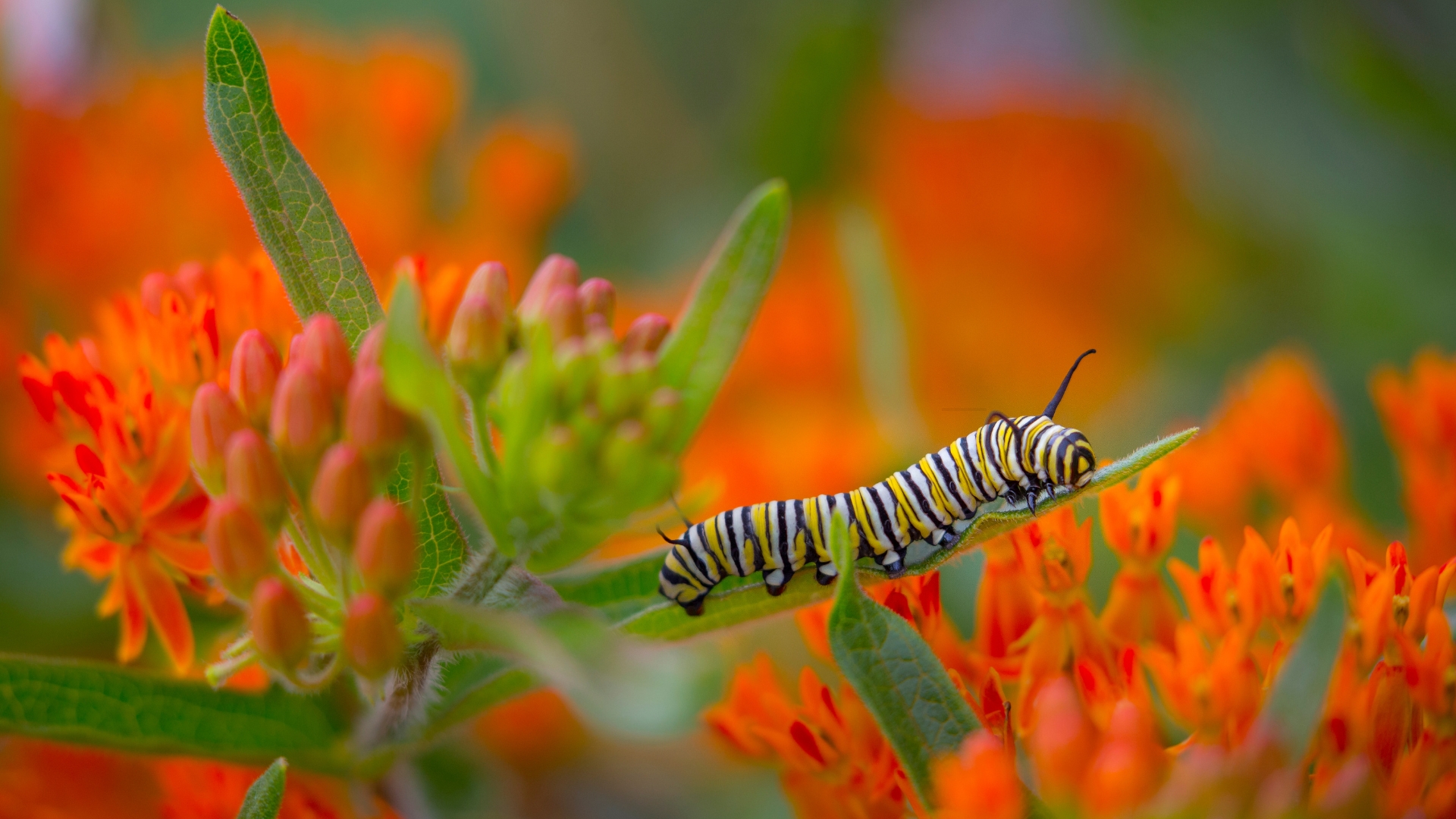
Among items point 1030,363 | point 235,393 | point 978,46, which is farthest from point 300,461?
point 978,46

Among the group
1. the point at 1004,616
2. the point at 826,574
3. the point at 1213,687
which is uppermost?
the point at 826,574

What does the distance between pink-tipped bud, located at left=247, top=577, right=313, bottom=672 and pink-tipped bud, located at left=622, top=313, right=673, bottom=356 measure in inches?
17.3

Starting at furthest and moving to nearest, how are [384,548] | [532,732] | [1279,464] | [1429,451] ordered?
[532,732] → [1279,464] → [1429,451] → [384,548]

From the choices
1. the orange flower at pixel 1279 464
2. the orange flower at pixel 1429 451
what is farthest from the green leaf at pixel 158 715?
the orange flower at pixel 1429 451

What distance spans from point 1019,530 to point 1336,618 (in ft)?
1.24

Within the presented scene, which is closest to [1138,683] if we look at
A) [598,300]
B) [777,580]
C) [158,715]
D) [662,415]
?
[777,580]

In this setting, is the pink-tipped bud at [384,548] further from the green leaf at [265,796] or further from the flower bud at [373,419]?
the green leaf at [265,796]

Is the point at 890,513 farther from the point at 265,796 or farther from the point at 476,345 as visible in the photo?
the point at 265,796

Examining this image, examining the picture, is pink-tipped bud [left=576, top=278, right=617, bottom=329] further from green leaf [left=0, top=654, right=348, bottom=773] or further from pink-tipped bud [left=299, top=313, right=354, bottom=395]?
green leaf [left=0, top=654, right=348, bottom=773]

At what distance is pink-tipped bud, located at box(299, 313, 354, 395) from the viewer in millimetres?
1302

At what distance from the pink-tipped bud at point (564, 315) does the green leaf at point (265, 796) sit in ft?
1.77

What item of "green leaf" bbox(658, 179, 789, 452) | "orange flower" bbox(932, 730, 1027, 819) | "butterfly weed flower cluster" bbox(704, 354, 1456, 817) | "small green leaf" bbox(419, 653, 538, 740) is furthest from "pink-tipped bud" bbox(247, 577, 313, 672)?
"orange flower" bbox(932, 730, 1027, 819)

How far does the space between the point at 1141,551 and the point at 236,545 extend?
1068 millimetres

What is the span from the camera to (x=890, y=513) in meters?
1.52
